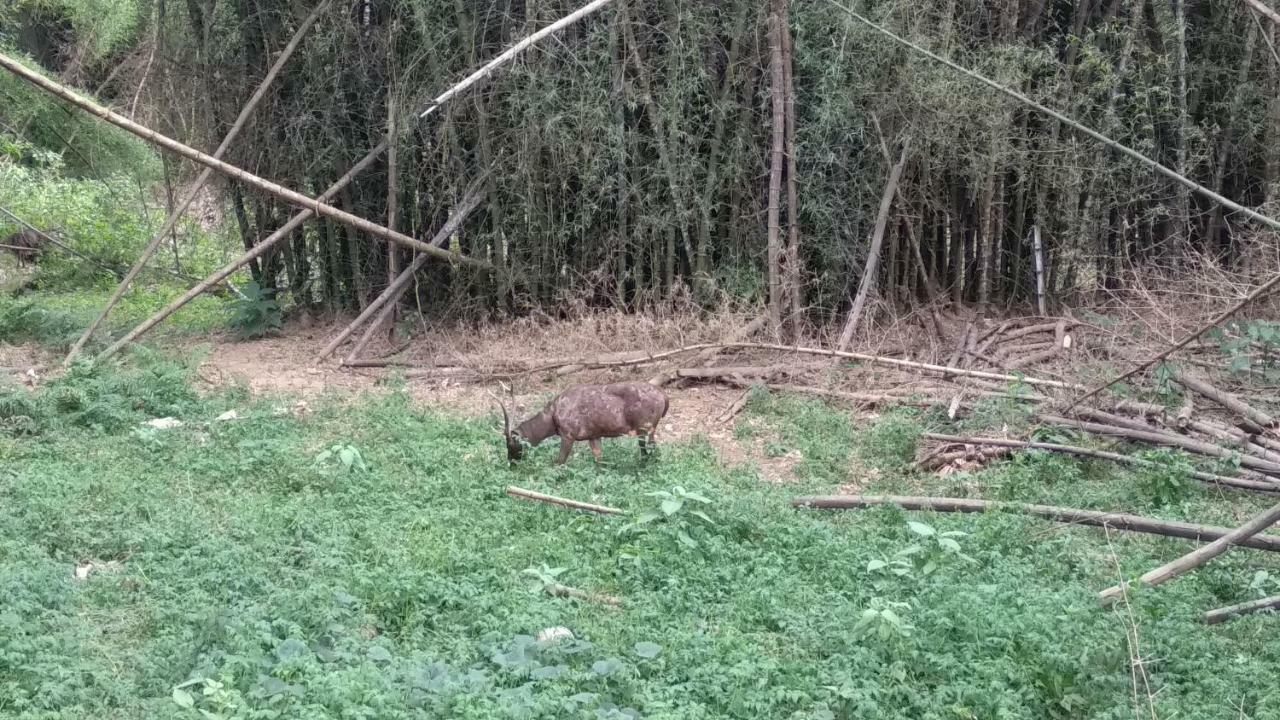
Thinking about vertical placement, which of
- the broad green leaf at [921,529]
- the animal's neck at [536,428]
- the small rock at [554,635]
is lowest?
the small rock at [554,635]

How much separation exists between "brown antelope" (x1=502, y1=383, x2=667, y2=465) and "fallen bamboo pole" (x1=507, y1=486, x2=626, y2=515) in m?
0.66

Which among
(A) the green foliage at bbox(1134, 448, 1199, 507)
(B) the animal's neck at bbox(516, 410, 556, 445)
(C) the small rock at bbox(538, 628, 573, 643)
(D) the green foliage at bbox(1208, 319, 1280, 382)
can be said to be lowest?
(A) the green foliage at bbox(1134, 448, 1199, 507)

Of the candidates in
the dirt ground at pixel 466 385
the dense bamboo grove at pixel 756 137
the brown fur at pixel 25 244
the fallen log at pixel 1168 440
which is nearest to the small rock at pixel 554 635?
the dirt ground at pixel 466 385

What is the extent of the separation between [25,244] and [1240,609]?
15.1m

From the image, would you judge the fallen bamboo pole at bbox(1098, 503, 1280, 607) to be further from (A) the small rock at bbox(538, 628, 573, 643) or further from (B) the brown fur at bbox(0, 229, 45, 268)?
(B) the brown fur at bbox(0, 229, 45, 268)

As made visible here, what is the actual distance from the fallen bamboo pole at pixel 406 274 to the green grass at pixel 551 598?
2633 mm

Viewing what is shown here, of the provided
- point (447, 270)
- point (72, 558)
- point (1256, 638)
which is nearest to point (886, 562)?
point (1256, 638)

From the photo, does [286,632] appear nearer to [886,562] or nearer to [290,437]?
[886,562]

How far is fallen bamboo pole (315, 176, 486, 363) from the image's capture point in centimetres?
932

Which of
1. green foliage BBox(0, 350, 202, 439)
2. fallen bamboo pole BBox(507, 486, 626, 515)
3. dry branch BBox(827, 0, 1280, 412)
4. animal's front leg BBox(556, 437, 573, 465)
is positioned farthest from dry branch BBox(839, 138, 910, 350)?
green foliage BBox(0, 350, 202, 439)

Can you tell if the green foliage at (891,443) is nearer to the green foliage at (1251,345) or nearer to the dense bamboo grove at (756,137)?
the green foliage at (1251,345)

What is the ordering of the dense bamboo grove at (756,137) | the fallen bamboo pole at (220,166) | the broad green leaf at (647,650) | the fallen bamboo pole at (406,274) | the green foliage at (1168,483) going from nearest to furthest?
the broad green leaf at (647,650) → the green foliage at (1168,483) → the fallen bamboo pole at (220,166) → the dense bamboo grove at (756,137) → the fallen bamboo pole at (406,274)

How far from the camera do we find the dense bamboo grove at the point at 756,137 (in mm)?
8859

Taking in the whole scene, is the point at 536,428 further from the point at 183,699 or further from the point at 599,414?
the point at 183,699
